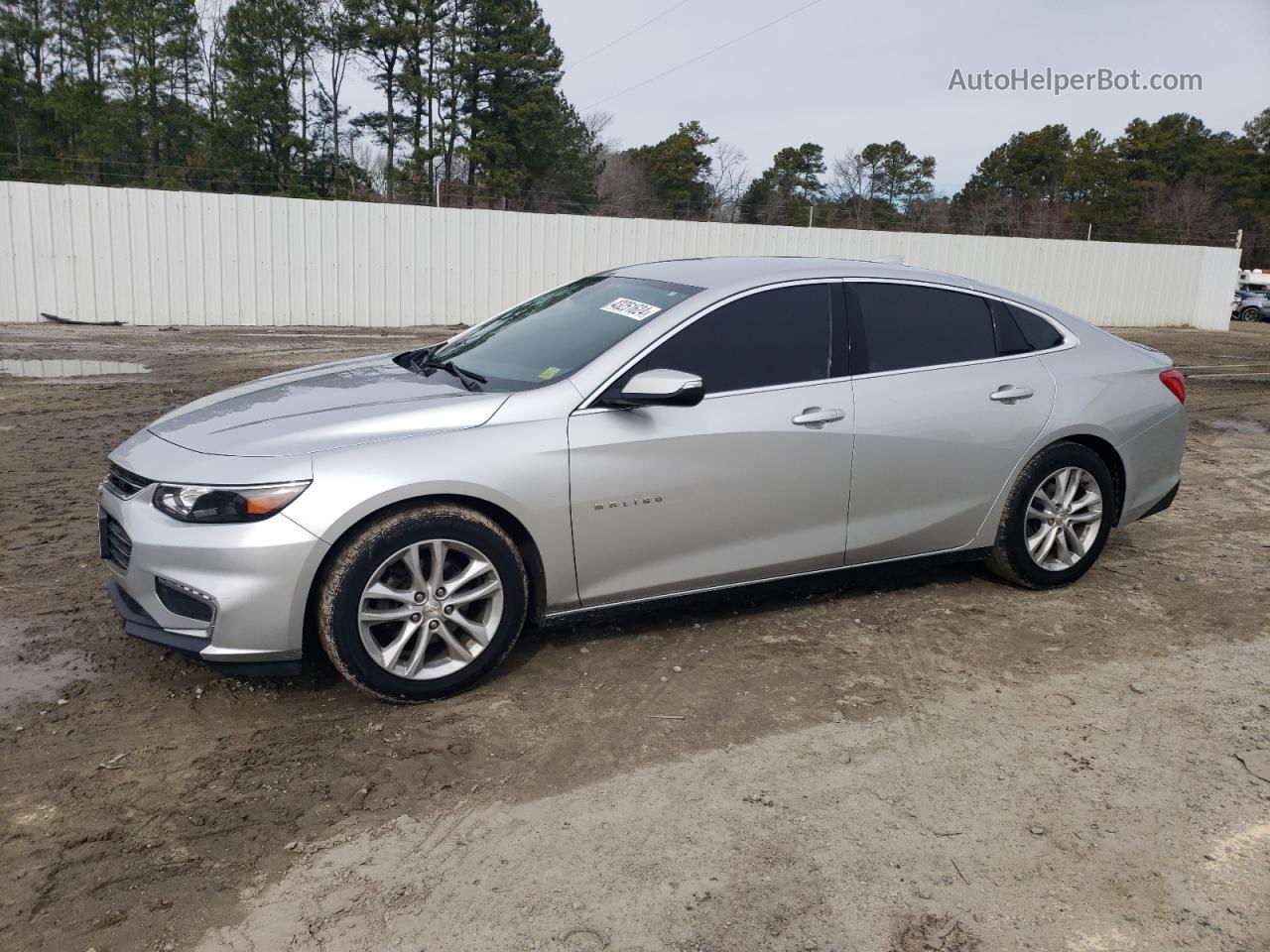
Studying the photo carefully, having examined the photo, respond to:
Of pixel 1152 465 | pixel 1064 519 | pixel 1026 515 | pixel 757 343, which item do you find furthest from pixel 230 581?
pixel 1152 465

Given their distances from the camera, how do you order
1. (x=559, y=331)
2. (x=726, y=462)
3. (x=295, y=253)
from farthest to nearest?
(x=295, y=253) → (x=559, y=331) → (x=726, y=462)

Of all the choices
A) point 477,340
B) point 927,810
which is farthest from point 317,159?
point 927,810

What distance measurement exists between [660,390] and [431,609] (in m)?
1.18

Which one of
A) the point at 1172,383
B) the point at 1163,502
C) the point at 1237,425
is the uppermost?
the point at 1172,383

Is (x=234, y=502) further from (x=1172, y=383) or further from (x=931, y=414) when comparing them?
(x=1172, y=383)

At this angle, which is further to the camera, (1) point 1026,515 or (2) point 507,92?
(2) point 507,92

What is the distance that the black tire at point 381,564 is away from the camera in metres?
3.66

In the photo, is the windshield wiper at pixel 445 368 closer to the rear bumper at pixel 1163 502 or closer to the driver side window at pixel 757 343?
the driver side window at pixel 757 343

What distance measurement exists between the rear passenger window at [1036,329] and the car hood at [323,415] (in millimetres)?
2725

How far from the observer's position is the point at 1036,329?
5.27 m

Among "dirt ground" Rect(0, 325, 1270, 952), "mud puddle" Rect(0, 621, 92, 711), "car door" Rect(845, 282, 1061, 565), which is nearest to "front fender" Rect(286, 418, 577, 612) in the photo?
"dirt ground" Rect(0, 325, 1270, 952)

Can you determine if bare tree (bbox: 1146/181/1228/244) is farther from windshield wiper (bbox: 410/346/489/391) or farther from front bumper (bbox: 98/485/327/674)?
front bumper (bbox: 98/485/327/674)

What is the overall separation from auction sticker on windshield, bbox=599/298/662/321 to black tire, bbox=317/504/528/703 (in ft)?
3.78

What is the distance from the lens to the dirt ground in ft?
9.04
